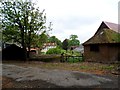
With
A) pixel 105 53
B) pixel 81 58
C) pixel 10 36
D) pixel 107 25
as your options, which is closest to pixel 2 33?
pixel 10 36

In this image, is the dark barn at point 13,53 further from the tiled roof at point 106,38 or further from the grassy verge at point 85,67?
the grassy verge at point 85,67

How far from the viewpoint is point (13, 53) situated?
35.6 meters

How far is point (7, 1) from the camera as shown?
105 feet

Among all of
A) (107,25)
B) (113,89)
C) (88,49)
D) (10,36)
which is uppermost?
(107,25)

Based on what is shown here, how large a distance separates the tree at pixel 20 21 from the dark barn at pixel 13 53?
10.3 ft

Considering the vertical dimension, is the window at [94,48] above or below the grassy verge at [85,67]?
above

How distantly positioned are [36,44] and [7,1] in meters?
7.86

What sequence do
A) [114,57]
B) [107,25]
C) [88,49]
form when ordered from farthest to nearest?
1. [107,25]
2. [88,49]
3. [114,57]

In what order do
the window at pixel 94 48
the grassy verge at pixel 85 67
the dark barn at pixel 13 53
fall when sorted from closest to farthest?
the grassy verge at pixel 85 67 → the window at pixel 94 48 → the dark barn at pixel 13 53

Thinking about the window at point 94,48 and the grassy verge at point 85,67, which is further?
the window at point 94,48

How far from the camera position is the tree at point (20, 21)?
1242 inches

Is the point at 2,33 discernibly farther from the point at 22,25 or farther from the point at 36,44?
the point at 36,44

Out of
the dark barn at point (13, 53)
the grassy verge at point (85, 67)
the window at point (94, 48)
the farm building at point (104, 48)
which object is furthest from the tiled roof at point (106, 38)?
the dark barn at point (13, 53)

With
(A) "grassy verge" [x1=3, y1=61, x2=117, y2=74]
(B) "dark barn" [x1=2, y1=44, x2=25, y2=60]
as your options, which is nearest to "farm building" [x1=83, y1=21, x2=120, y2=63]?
(A) "grassy verge" [x1=3, y1=61, x2=117, y2=74]
